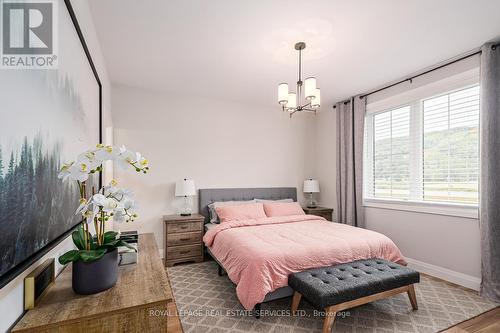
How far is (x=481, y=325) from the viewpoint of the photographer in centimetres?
213

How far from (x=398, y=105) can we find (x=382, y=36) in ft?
5.06

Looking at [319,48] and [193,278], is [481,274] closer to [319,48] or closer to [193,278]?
[319,48]

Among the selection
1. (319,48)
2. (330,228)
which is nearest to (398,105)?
(319,48)

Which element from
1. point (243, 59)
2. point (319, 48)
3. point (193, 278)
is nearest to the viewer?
point (319, 48)

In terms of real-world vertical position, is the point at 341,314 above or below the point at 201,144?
below

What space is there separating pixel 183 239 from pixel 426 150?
141 inches

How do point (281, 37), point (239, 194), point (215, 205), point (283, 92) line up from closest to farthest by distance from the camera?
point (281, 37) → point (283, 92) → point (215, 205) → point (239, 194)

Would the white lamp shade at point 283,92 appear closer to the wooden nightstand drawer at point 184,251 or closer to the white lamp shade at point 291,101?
the white lamp shade at point 291,101

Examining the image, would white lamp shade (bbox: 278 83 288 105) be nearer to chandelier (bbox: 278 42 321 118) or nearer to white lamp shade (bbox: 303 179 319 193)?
chandelier (bbox: 278 42 321 118)

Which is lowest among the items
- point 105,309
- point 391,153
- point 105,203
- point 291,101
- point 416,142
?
point 105,309

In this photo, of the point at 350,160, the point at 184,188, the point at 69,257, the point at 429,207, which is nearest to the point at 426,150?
the point at 429,207

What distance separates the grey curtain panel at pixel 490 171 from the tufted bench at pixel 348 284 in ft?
3.18

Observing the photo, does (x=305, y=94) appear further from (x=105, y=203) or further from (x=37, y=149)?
(x=37, y=149)

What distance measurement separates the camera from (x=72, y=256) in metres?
1.04
